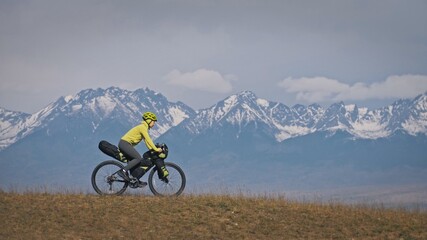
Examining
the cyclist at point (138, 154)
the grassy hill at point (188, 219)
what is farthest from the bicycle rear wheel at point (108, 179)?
the grassy hill at point (188, 219)

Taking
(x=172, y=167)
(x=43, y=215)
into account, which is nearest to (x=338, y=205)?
(x=172, y=167)

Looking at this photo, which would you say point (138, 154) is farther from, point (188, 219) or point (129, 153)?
point (188, 219)

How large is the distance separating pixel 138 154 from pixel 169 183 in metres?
1.62

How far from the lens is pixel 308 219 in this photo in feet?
64.3

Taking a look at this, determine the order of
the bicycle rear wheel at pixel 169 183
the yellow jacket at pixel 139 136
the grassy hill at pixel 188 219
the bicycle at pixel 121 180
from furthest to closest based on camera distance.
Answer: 1. the bicycle rear wheel at pixel 169 183
2. the bicycle at pixel 121 180
3. the yellow jacket at pixel 139 136
4. the grassy hill at pixel 188 219

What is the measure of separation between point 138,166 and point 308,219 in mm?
6373

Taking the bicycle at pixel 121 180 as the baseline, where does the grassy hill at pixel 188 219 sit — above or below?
below

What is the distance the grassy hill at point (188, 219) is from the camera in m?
17.6

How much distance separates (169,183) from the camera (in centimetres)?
2184

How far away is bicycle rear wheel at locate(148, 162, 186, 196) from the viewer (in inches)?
858

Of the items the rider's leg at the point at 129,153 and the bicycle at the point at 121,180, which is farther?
the bicycle at the point at 121,180

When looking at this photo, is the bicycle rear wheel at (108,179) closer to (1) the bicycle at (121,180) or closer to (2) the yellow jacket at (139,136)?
(1) the bicycle at (121,180)

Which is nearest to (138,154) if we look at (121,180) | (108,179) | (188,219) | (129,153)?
(129,153)

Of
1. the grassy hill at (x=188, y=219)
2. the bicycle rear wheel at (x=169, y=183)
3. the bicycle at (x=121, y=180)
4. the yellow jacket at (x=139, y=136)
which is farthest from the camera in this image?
the bicycle rear wheel at (x=169, y=183)
